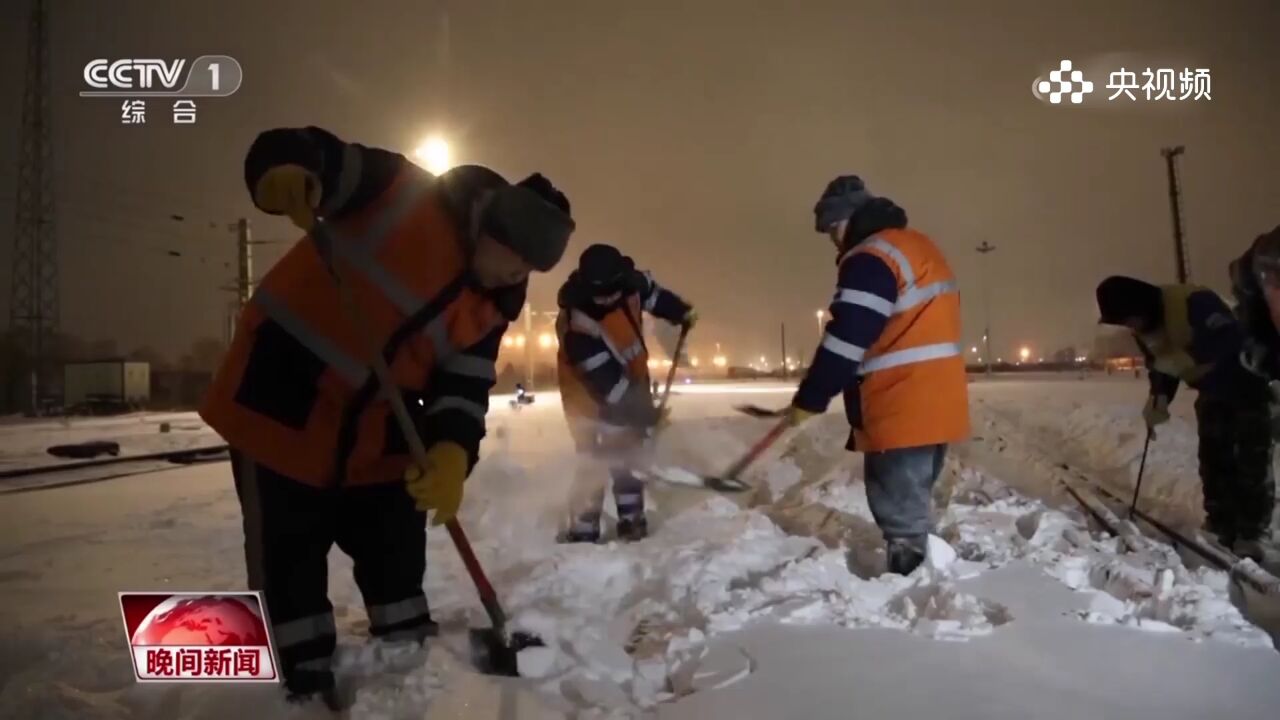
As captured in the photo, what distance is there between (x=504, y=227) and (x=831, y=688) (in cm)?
131

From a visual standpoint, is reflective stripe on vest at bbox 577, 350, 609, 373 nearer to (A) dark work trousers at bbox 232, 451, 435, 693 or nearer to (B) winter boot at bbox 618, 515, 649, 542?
(B) winter boot at bbox 618, 515, 649, 542

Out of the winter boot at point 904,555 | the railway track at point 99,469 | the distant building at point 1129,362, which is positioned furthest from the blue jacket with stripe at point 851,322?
the railway track at point 99,469

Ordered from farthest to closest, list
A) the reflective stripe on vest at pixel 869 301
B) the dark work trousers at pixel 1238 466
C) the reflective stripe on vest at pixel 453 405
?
the dark work trousers at pixel 1238 466 → the reflective stripe on vest at pixel 869 301 → the reflective stripe on vest at pixel 453 405

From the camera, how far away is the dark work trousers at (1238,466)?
10.5 ft

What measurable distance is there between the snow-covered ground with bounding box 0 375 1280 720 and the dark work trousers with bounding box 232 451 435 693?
0.35ft

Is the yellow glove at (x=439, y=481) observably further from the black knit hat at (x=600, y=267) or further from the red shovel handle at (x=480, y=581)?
the black knit hat at (x=600, y=267)

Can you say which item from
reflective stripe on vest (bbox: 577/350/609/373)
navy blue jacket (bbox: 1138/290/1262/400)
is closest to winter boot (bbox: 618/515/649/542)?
reflective stripe on vest (bbox: 577/350/609/373)

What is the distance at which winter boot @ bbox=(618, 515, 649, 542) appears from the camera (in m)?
3.64

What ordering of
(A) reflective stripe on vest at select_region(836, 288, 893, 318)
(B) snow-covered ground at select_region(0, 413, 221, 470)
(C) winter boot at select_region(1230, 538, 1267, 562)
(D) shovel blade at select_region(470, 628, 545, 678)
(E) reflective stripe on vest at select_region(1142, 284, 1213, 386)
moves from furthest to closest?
(B) snow-covered ground at select_region(0, 413, 221, 470) → (E) reflective stripe on vest at select_region(1142, 284, 1213, 386) → (C) winter boot at select_region(1230, 538, 1267, 562) → (A) reflective stripe on vest at select_region(836, 288, 893, 318) → (D) shovel blade at select_region(470, 628, 545, 678)

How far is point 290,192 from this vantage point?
184cm

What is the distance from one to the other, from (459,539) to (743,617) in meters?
0.83

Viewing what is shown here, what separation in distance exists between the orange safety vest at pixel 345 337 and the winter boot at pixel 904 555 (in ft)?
5.22

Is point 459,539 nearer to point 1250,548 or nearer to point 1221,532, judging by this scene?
point 1250,548

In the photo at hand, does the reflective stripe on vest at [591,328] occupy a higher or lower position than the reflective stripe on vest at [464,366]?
higher
